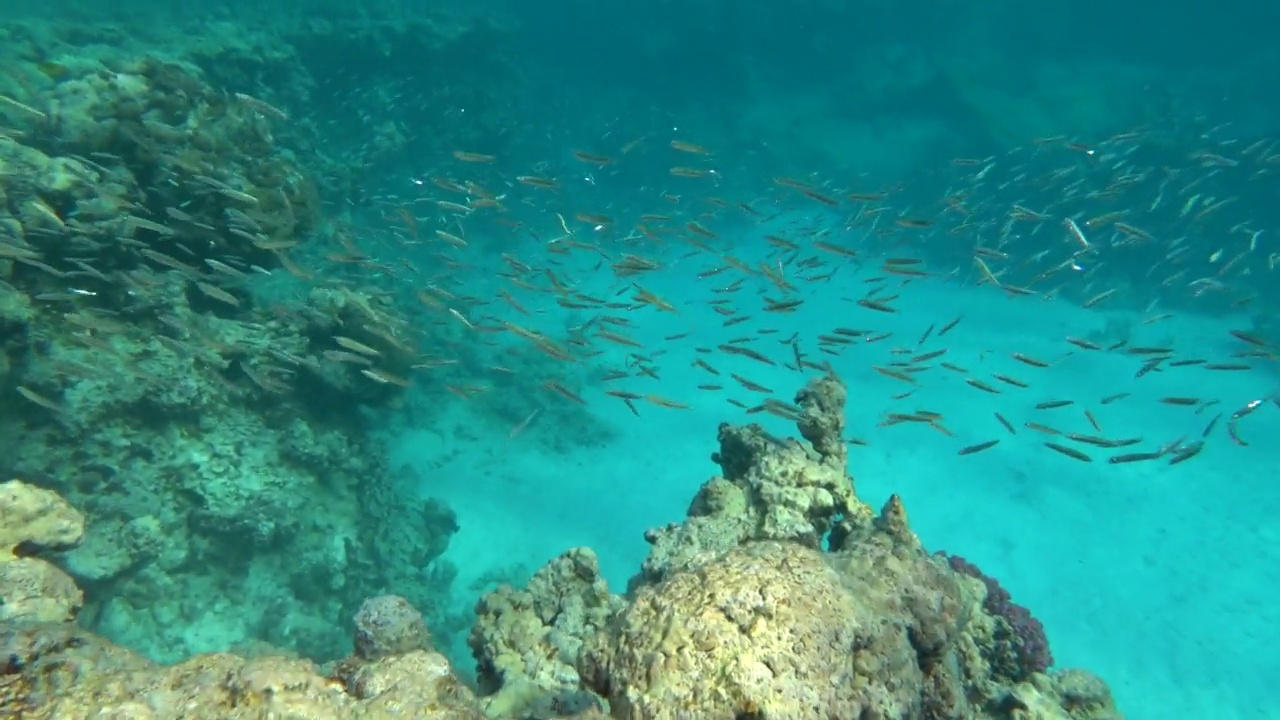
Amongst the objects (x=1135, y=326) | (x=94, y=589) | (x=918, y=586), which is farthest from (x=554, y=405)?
(x=1135, y=326)

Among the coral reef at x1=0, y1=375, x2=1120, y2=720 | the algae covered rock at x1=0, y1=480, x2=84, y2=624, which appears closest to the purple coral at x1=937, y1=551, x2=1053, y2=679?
the coral reef at x1=0, y1=375, x2=1120, y2=720

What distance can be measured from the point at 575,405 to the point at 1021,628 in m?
11.7

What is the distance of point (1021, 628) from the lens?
20.8 feet

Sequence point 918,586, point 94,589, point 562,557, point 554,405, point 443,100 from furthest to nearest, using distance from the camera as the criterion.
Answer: point 443,100
point 554,405
point 94,589
point 562,557
point 918,586

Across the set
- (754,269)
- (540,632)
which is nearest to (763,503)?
(540,632)

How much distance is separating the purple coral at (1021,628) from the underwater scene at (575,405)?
1.7 inches

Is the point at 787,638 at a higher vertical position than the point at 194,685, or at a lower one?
higher

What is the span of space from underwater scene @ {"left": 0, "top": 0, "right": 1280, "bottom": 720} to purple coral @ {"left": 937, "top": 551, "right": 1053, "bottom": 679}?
4 cm

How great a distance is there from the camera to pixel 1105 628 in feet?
40.5

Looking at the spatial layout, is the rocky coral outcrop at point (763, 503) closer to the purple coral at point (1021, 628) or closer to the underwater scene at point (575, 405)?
the underwater scene at point (575, 405)

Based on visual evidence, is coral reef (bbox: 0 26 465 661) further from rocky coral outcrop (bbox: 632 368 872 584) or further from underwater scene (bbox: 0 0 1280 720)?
rocky coral outcrop (bbox: 632 368 872 584)

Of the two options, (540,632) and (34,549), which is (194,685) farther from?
(34,549)

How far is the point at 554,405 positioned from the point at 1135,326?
1950 cm

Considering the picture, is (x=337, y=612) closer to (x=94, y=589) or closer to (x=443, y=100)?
(x=94, y=589)
